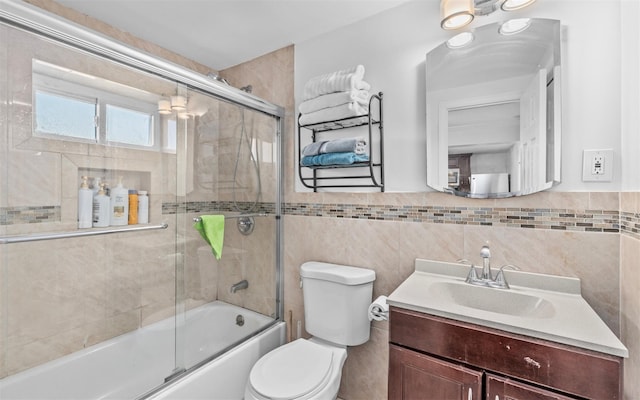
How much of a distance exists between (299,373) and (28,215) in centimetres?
134

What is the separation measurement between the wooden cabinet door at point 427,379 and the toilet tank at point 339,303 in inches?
15.8

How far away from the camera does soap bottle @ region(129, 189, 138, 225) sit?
1.58 m

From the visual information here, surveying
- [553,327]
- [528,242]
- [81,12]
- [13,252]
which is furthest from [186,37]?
[553,327]

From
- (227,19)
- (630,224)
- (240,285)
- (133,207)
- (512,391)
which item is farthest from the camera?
(240,285)

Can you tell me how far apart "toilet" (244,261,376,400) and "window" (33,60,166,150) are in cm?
119

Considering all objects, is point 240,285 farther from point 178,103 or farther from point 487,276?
point 487,276

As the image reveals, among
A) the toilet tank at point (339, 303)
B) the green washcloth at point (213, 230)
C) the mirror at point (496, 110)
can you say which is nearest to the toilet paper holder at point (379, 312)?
the toilet tank at point (339, 303)

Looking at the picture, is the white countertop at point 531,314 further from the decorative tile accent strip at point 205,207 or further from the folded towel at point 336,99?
the decorative tile accent strip at point 205,207

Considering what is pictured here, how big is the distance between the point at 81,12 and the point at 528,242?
256 cm

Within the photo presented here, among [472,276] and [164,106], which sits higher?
[164,106]

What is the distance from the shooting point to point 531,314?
3.86 ft

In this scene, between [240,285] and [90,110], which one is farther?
[240,285]

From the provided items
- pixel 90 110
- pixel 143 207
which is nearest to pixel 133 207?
pixel 143 207

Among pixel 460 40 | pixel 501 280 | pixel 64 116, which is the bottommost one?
pixel 501 280
